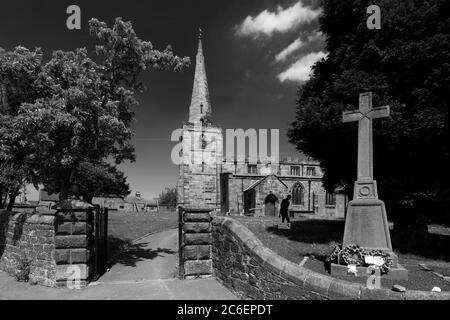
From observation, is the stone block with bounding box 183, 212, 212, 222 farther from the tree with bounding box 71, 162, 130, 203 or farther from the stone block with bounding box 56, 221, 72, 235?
the tree with bounding box 71, 162, 130, 203

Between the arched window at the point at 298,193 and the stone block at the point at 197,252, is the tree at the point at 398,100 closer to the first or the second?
the stone block at the point at 197,252

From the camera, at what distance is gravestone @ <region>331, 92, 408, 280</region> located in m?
8.47

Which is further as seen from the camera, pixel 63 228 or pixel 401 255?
pixel 401 255

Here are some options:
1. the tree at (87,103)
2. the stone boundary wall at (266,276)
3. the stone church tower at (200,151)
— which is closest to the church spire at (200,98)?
the stone church tower at (200,151)

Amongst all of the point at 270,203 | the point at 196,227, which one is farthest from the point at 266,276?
the point at 270,203

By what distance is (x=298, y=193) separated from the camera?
157ft

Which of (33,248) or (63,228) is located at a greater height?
(63,228)

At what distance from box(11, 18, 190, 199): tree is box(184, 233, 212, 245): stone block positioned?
3.80m

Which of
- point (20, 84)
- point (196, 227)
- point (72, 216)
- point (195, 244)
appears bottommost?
point (195, 244)

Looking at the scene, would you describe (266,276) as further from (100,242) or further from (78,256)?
(100,242)

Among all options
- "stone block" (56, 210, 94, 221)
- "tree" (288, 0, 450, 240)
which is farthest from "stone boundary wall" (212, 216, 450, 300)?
"tree" (288, 0, 450, 240)

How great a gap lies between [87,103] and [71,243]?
3.95 metres

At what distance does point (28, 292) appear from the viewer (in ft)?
27.2

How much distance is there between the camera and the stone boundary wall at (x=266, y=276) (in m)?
5.06
